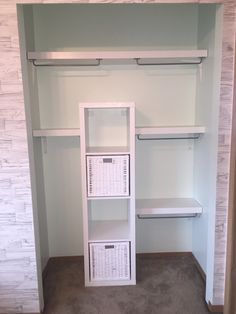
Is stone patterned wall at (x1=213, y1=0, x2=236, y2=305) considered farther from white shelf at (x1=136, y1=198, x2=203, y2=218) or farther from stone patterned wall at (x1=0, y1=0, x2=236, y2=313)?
white shelf at (x1=136, y1=198, x2=203, y2=218)

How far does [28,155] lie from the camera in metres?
2.06

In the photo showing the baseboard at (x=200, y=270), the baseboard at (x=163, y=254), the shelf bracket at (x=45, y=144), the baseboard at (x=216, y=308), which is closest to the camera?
the baseboard at (x=216, y=308)

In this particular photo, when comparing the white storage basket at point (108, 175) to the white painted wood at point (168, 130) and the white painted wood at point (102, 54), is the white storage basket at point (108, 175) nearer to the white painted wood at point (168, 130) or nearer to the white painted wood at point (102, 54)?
the white painted wood at point (168, 130)

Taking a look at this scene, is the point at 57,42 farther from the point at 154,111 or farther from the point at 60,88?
the point at 154,111

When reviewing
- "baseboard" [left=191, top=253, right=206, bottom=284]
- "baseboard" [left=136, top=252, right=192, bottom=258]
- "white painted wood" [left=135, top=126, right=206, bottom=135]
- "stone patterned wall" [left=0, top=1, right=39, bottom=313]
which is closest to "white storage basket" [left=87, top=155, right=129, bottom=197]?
"white painted wood" [left=135, top=126, right=206, bottom=135]

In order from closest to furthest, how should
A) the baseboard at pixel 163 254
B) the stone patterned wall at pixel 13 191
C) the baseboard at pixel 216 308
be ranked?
the stone patterned wall at pixel 13 191
the baseboard at pixel 216 308
the baseboard at pixel 163 254

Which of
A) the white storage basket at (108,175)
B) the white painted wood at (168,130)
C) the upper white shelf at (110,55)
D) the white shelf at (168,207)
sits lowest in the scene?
the white shelf at (168,207)

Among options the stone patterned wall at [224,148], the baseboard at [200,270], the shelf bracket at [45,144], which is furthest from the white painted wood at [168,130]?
the baseboard at [200,270]

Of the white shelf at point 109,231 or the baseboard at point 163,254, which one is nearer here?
the white shelf at point 109,231

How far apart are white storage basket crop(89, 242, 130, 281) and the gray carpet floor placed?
0.10m

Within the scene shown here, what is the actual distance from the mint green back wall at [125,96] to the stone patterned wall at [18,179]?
760mm

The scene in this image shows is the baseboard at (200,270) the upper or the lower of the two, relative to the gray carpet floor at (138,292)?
upper

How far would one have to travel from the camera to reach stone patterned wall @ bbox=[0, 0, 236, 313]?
1946mm

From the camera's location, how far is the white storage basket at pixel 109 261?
8.43 feet
